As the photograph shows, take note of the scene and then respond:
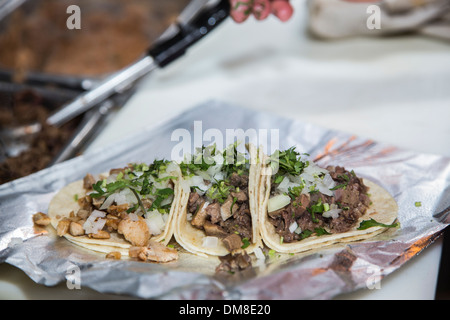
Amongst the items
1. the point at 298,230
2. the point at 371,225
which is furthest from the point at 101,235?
the point at 371,225

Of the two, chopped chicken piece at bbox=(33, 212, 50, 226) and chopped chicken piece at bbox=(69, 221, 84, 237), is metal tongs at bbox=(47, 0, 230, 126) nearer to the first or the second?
chopped chicken piece at bbox=(33, 212, 50, 226)

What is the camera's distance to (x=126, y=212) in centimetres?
221

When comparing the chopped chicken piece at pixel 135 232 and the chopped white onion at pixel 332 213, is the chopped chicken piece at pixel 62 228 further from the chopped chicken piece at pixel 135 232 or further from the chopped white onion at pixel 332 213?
the chopped white onion at pixel 332 213

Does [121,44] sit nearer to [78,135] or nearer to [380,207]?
[78,135]

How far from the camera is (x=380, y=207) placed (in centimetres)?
227

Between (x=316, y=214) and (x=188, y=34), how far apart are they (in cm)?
156

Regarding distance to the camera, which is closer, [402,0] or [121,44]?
[402,0]

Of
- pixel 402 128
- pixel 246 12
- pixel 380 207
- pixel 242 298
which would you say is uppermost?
pixel 246 12

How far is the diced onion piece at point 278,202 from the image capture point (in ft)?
6.98

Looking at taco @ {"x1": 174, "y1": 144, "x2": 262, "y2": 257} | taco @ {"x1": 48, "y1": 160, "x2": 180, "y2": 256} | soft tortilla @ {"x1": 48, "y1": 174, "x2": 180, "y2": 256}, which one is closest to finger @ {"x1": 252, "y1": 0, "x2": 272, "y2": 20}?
taco @ {"x1": 174, "y1": 144, "x2": 262, "y2": 257}

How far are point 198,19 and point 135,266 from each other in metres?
1.80

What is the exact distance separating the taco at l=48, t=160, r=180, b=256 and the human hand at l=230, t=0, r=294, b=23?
1217 millimetres

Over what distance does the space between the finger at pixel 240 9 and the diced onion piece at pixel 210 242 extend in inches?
59.6

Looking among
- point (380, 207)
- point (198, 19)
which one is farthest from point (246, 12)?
point (380, 207)
